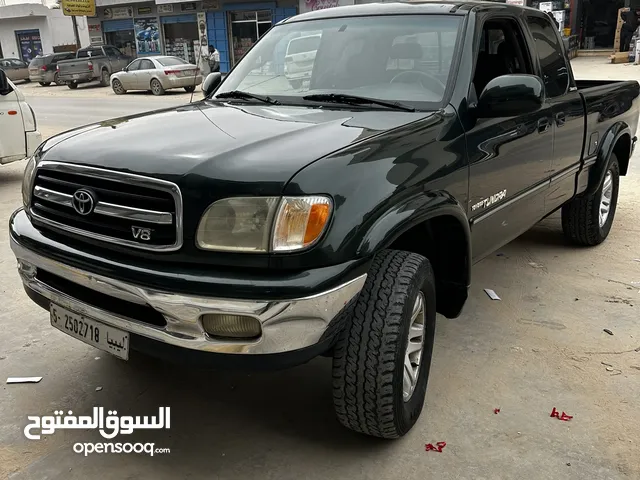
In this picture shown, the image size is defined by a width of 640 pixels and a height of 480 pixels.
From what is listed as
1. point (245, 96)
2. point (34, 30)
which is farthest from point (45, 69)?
point (245, 96)

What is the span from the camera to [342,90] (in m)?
3.35

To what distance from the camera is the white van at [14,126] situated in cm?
770

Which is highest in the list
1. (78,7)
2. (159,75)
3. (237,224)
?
(78,7)

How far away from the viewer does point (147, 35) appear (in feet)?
111

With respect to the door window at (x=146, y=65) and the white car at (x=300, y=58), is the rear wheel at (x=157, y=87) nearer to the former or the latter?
the door window at (x=146, y=65)

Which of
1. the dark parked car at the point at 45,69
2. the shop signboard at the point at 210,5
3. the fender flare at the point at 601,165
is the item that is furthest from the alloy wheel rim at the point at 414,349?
the dark parked car at the point at 45,69

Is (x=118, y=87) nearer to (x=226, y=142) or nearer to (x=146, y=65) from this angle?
(x=146, y=65)

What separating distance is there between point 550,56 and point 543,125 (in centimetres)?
80

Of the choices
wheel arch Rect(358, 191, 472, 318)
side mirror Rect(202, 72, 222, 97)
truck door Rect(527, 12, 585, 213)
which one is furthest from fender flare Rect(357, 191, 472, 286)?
side mirror Rect(202, 72, 222, 97)

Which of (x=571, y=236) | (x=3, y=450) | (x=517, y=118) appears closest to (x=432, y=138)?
(x=517, y=118)

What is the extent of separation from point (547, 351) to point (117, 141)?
254cm

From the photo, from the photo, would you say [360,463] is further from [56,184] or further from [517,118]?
[517,118]

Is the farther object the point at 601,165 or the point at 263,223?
the point at 601,165

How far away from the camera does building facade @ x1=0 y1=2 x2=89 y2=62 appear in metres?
40.7
